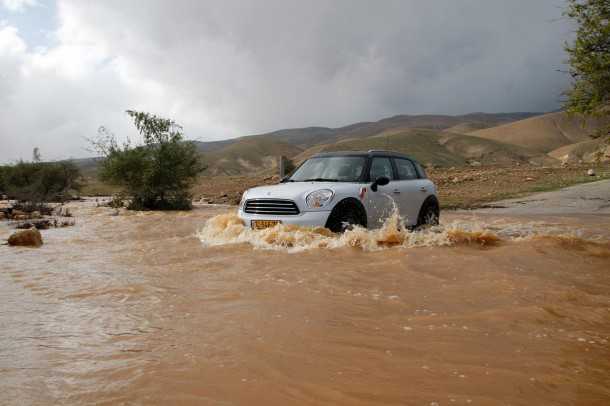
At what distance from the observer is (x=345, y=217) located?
7.94 meters

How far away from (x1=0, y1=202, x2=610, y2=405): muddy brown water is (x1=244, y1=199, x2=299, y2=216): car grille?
367mm

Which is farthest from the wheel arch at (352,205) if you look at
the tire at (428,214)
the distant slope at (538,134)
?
the distant slope at (538,134)

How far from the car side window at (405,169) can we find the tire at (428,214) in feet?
1.96

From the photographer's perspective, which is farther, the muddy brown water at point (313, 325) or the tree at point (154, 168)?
the tree at point (154, 168)

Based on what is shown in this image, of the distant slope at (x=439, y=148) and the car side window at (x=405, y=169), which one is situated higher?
the distant slope at (x=439, y=148)

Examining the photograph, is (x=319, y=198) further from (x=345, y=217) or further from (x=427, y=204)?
(x=427, y=204)

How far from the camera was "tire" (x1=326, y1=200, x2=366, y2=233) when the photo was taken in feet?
25.5

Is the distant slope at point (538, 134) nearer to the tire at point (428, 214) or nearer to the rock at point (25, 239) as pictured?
the tire at point (428, 214)

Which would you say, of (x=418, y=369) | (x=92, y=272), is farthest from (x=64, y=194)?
(x=418, y=369)

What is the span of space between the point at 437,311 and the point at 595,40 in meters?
11.0

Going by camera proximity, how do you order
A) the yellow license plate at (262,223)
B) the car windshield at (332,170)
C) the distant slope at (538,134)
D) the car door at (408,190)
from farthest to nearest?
the distant slope at (538,134), the car door at (408,190), the car windshield at (332,170), the yellow license plate at (262,223)

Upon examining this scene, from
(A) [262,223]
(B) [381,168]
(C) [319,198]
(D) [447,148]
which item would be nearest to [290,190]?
(C) [319,198]

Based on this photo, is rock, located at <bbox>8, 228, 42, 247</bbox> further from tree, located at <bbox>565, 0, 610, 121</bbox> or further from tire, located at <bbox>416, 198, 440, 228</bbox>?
tree, located at <bbox>565, 0, 610, 121</bbox>

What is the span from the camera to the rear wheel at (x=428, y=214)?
9750 mm
